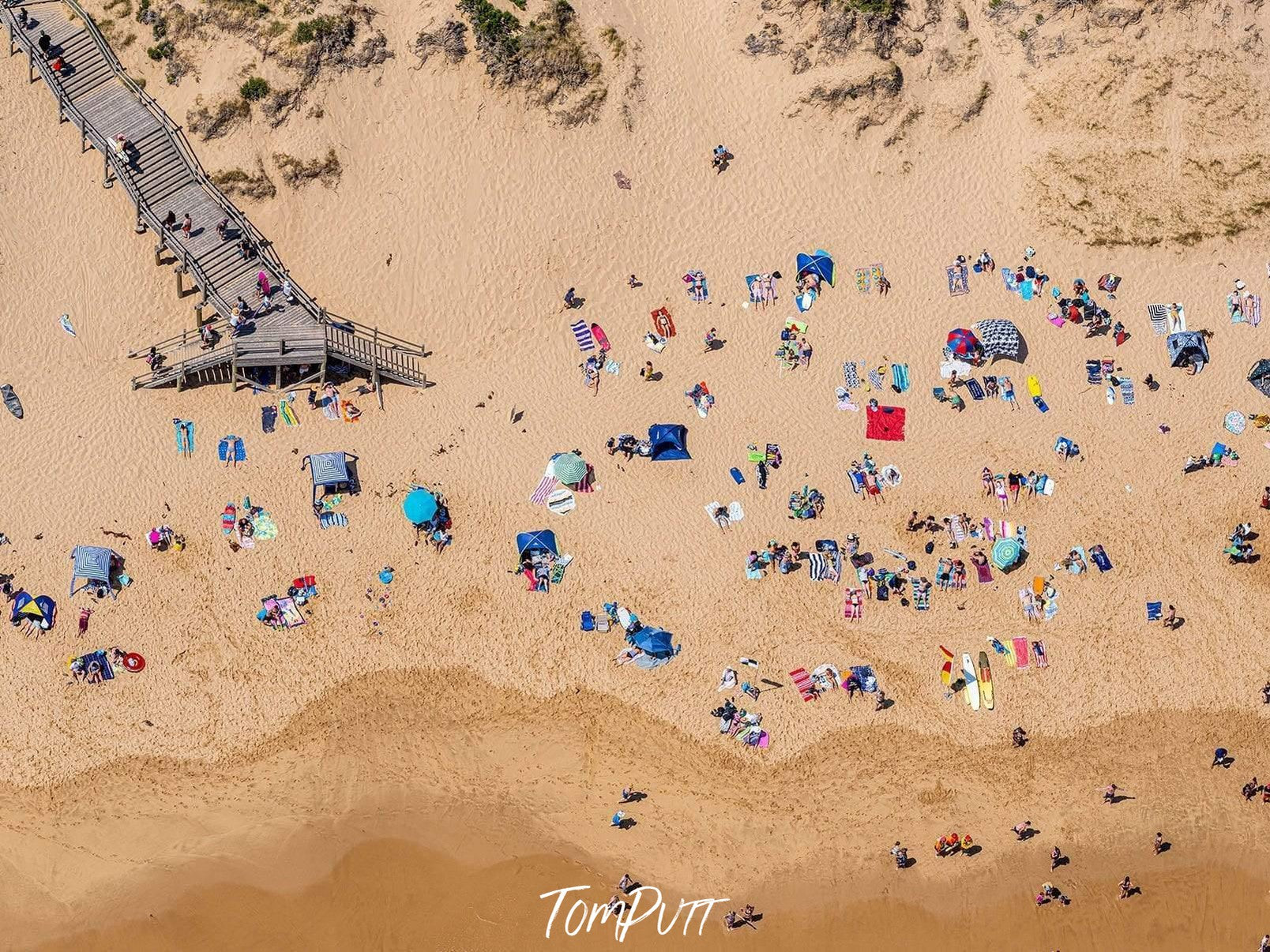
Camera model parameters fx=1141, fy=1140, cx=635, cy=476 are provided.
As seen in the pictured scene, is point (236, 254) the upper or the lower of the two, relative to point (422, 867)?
upper

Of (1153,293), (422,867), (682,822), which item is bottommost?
(422,867)

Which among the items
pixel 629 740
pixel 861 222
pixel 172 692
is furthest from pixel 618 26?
pixel 172 692

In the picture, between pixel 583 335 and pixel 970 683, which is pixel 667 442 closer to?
pixel 583 335

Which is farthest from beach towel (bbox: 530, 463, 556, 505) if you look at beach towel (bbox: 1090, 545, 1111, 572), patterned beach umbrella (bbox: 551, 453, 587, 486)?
beach towel (bbox: 1090, 545, 1111, 572)

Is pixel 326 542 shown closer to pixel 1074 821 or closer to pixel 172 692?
pixel 172 692

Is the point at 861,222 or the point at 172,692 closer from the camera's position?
the point at 172,692

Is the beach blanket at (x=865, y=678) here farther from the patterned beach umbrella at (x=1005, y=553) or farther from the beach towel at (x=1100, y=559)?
the beach towel at (x=1100, y=559)

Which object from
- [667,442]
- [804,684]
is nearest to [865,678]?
[804,684]
